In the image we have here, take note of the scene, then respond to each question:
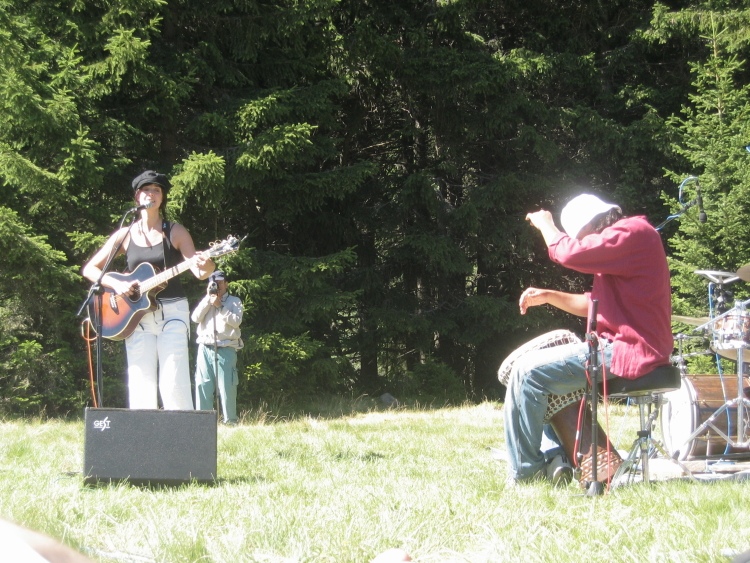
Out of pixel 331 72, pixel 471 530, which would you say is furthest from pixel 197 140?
pixel 471 530

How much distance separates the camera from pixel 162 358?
16.8 ft

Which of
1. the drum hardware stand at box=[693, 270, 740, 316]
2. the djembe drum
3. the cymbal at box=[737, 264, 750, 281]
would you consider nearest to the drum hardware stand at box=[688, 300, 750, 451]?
the cymbal at box=[737, 264, 750, 281]

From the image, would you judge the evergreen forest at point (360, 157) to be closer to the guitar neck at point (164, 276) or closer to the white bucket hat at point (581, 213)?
the guitar neck at point (164, 276)

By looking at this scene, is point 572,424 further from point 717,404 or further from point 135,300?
point 135,300

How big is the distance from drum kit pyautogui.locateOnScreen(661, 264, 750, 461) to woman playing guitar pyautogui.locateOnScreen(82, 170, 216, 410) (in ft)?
11.4

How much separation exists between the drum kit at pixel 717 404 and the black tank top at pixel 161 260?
3.55 metres

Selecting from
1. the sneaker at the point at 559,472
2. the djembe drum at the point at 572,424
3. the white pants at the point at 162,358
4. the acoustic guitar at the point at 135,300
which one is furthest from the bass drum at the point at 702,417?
the acoustic guitar at the point at 135,300

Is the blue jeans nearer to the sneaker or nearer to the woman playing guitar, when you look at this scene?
the sneaker

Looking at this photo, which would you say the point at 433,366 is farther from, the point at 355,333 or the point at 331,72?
the point at 331,72

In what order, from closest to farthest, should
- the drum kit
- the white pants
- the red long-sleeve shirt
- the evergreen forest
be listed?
the red long-sleeve shirt → the white pants → the drum kit → the evergreen forest

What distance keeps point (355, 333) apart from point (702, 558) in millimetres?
11317

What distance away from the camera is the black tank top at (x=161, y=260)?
5223 mm

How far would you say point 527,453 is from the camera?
4492 mm

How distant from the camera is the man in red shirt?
13.6 ft
